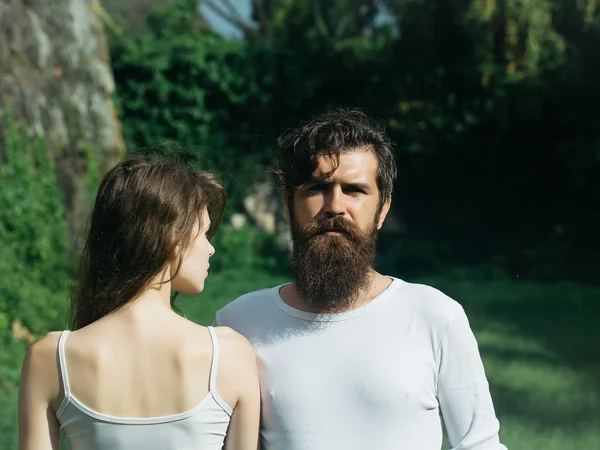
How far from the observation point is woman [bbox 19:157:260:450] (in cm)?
204

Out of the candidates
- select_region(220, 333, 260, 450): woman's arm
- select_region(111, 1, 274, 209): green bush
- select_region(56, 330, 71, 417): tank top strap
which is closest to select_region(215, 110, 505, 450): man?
select_region(220, 333, 260, 450): woman's arm

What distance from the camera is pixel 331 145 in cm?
248

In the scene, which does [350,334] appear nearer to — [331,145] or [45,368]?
[331,145]

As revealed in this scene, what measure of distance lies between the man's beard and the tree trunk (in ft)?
21.2

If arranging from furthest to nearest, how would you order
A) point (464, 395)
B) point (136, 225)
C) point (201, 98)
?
point (201, 98)
point (464, 395)
point (136, 225)

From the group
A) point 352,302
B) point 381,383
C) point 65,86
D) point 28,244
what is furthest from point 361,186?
point 65,86

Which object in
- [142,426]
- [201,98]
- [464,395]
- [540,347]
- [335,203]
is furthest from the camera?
[201,98]

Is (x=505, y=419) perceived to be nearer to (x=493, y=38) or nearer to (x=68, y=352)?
(x=68, y=352)

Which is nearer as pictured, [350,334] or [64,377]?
[64,377]

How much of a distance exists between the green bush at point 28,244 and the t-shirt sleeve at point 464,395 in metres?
4.56

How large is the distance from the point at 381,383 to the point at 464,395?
21cm

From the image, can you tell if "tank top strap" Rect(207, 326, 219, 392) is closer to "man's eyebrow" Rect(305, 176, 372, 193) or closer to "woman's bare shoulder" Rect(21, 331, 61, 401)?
"woman's bare shoulder" Rect(21, 331, 61, 401)

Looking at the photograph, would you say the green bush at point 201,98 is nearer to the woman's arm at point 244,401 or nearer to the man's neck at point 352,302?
the man's neck at point 352,302

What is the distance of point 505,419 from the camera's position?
19.8 ft
